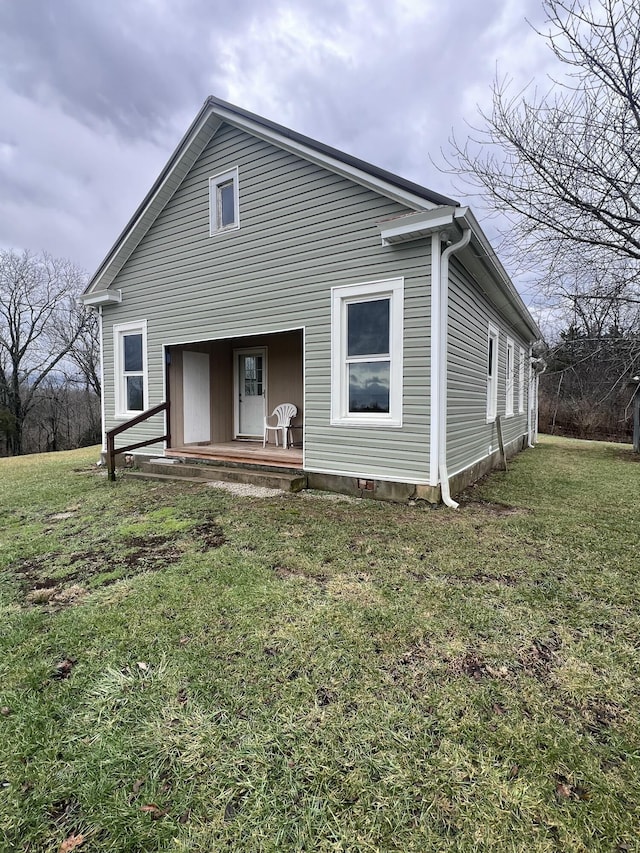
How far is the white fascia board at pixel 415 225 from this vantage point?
4785 mm

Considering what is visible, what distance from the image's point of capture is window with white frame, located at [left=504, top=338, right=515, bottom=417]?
1015 cm

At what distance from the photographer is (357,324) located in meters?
5.82

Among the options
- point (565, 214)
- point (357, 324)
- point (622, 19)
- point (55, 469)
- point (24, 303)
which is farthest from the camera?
point (24, 303)

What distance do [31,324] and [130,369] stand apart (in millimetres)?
22112

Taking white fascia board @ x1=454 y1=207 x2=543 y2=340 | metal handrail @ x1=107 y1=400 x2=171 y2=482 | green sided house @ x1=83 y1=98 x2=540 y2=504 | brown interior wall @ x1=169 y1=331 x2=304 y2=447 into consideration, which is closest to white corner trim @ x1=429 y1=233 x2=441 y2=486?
green sided house @ x1=83 y1=98 x2=540 y2=504

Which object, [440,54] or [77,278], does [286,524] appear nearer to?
[440,54]

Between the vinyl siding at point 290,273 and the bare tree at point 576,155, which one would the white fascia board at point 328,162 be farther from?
the bare tree at point 576,155

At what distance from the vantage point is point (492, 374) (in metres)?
8.77

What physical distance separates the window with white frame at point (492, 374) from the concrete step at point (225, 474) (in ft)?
14.5

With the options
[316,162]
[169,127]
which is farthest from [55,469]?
[169,127]

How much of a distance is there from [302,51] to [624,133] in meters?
7.86

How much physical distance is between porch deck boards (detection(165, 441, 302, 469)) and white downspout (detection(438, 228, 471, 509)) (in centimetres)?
219

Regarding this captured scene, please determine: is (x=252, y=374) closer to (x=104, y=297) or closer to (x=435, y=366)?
(x=104, y=297)

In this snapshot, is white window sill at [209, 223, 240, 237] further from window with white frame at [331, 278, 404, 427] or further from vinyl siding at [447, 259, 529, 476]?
vinyl siding at [447, 259, 529, 476]
